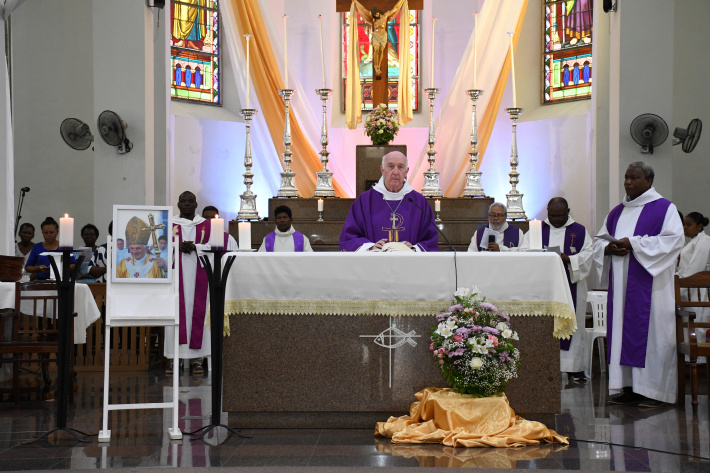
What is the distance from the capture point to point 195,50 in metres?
13.5

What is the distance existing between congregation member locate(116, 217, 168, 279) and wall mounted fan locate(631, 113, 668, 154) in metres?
6.61

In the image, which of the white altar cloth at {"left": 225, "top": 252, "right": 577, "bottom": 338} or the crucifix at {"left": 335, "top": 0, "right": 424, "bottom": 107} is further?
the crucifix at {"left": 335, "top": 0, "right": 424, "bottom": 107}

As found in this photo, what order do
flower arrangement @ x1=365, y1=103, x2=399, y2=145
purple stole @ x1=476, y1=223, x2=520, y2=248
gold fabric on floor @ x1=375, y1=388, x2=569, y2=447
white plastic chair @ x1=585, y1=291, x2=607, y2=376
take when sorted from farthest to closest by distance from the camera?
flower arrangement @ x1=365, y1=103, x2=399, y2=145, white plastic chair @ x1=585, y1=291, x2=607, y2=376, purple stole @ x1=476, y1=223, x2=520, y2=248, gold fabric on floor @ x1=375, y1=388, x2=569, y2=447

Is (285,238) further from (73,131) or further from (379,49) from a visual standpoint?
(379,49)

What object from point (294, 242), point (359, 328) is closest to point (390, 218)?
point (359, 328)

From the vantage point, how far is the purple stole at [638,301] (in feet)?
21.2

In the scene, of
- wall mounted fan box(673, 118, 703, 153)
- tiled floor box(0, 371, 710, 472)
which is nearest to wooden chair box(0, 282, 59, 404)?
tiled floor box(0, 371, 710, 472)

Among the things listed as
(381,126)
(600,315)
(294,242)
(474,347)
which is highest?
(381,126)

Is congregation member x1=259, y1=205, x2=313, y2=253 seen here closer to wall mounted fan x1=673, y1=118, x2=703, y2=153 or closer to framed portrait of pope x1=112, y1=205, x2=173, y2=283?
framed portrait of pope x1=112, y1=205, x2=173, y2=283

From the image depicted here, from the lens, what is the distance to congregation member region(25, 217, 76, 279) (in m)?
8.01

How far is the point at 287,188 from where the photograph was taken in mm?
11133

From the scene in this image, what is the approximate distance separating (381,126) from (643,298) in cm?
524

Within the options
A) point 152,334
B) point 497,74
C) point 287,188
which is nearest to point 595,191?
point 497,74

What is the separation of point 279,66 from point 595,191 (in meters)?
5.04
